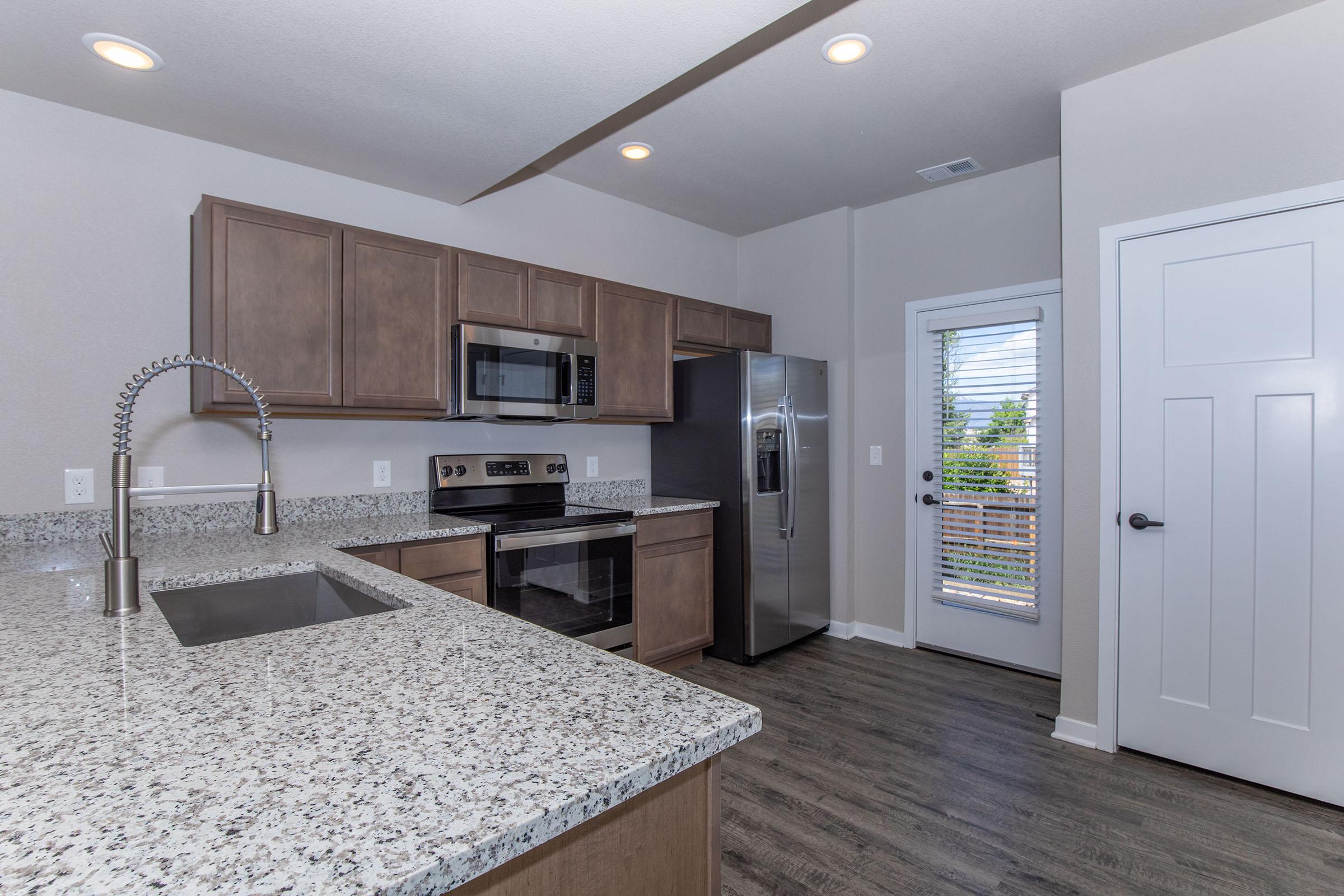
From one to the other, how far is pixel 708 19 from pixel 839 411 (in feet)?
8.75

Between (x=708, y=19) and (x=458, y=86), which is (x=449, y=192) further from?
(x=708, y=19)

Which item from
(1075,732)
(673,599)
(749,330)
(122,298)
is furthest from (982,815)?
(122,298)

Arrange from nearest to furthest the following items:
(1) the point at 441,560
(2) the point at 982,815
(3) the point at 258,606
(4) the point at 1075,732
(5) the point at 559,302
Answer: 1. (3) the point at 258,606
2. (2) the point at 982,815
3. (1) the point at 441,560
4. (4) the point at 1075,732
5. (5) the point at 559,302

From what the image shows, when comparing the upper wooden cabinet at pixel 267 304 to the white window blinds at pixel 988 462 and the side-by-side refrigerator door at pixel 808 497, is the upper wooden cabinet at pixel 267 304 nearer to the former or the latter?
the side-by-side refrigerator door at pixel 808 497

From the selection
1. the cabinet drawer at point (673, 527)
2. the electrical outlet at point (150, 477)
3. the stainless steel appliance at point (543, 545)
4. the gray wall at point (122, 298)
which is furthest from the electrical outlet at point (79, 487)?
the cabinet drawer at point (673, 527)

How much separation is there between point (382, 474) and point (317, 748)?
2.50 m

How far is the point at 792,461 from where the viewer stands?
3.74 m

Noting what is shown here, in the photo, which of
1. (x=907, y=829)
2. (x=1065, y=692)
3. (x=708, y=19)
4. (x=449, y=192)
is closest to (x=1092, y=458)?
(x=1065, y=692)

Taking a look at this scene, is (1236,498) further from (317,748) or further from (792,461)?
(317,748)

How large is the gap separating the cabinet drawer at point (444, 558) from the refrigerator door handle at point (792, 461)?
70.4 inches

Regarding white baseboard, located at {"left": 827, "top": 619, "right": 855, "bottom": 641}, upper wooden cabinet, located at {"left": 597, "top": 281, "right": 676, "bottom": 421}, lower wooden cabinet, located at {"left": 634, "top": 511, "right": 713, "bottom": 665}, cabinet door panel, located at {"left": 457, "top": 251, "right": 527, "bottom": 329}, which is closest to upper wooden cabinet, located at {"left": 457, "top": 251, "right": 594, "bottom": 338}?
cabinet door panel, located at {"left": 457, "top": 251, "right": 527, "bottom": 329}

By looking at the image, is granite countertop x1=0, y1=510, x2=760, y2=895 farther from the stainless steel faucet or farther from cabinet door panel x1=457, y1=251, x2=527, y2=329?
cabinet door panel x1=457, y1=251, x2=527, y2=329

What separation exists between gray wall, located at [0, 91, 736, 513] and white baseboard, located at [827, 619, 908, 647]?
8.59 feet

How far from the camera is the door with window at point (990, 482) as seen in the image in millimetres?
3410
